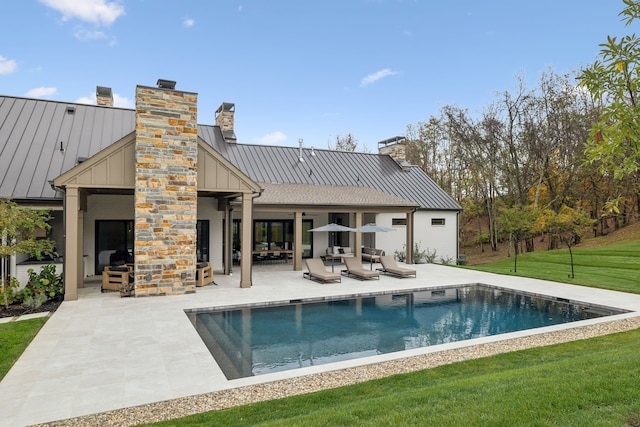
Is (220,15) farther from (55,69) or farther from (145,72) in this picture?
(55,69)

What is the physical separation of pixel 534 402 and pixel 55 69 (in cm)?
2379

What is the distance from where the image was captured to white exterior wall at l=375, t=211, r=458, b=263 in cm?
2170

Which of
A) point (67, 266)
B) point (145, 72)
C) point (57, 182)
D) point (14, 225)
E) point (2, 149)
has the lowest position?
point (67, 266)

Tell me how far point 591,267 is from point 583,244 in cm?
979

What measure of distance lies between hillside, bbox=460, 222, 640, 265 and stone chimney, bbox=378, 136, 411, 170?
9.00 m

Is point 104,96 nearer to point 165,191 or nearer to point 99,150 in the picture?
point 99,150

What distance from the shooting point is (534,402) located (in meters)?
4.35

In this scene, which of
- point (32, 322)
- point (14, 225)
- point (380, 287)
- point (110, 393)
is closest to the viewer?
point (110, 393)

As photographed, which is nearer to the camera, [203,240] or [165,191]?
[165,191]

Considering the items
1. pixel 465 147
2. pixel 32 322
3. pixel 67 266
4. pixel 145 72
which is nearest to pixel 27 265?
pixel 67 266

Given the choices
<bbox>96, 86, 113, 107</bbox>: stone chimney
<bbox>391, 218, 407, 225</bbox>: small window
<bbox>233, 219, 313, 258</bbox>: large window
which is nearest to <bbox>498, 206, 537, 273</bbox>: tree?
<bbox>391, 218, 407, 225</bbox>: small window

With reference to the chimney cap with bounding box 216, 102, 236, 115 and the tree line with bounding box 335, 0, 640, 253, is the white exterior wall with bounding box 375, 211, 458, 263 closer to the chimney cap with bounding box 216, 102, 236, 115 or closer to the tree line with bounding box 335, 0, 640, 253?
the tree line with bounding box 335, 0, 640, 253

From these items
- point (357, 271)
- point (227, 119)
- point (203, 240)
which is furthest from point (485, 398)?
point (227, 119)

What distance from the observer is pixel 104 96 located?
1977cm
